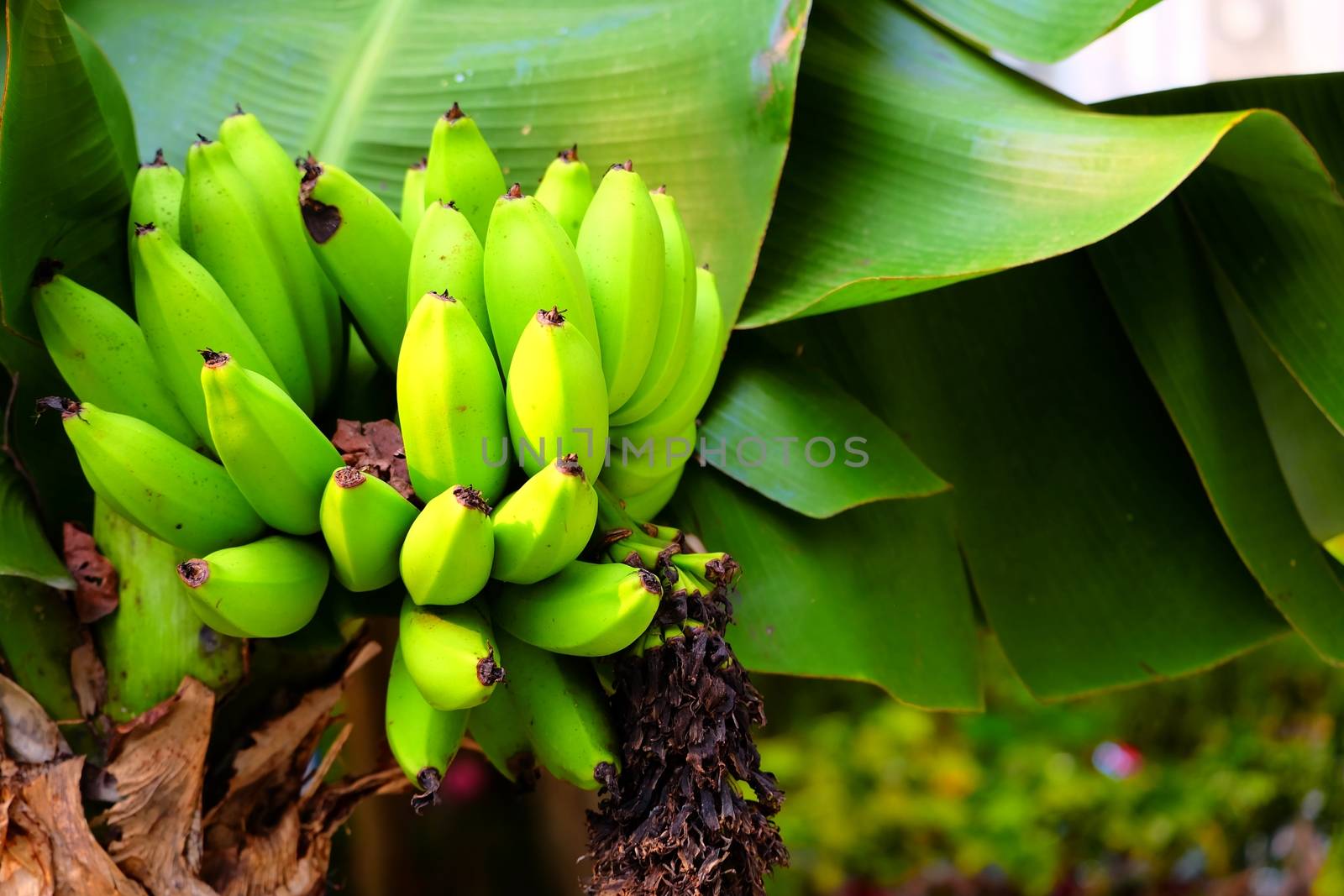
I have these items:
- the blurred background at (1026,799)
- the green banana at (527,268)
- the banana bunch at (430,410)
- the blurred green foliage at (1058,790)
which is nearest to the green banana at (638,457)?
the banana bunch at (430,410)

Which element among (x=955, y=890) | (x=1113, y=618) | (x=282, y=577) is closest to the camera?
(x=282, y=577)

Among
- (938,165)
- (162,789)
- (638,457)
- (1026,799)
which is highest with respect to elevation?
(938,165)

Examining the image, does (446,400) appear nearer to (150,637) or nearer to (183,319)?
(183,319)

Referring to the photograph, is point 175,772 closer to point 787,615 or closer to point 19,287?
point 19,287

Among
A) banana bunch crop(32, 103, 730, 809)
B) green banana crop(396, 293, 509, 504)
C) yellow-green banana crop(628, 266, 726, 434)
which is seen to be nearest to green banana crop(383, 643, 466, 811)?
banana bunch crop(32, 103, 730, 809)

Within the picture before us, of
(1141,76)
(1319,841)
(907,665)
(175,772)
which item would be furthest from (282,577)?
(1141,76)

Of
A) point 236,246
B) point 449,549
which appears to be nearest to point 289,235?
point 236,246
